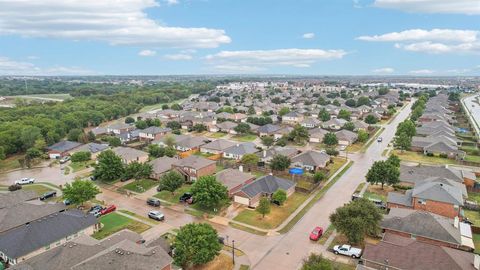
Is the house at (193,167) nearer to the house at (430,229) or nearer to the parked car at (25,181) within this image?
the parked car at (25,181)

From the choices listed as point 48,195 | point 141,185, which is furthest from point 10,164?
point 141,185

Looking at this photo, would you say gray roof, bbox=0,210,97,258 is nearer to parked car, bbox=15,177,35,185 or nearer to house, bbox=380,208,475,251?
parked car, bbox=15,177,35,185

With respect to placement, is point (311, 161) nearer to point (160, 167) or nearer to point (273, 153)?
point (273, 153)

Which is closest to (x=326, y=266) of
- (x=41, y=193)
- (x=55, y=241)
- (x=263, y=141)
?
(x=55, y=241)

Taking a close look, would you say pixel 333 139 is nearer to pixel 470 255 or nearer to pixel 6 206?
pixel 470 255

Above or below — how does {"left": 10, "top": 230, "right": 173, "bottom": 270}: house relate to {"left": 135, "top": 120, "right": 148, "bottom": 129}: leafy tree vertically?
below

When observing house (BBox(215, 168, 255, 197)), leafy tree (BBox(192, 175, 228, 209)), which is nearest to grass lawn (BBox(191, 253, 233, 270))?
leafy tree (BBox(192, 175, 228, 209))

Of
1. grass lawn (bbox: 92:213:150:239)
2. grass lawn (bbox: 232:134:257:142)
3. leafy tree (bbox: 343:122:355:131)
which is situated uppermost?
leafy tree (bbox: 343:122:355:131)
